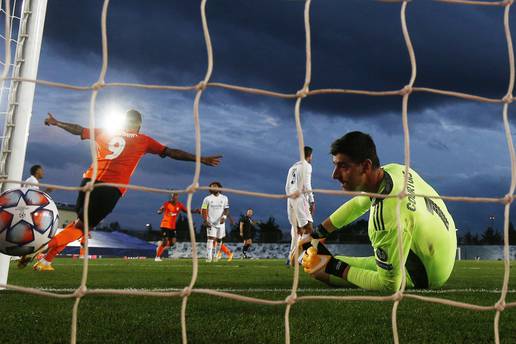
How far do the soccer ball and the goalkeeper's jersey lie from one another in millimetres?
2384

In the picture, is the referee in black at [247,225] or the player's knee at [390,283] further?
the referee in black at [247,225]

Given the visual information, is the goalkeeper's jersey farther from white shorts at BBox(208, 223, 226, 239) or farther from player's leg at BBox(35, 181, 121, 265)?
white shorts at BBox(208, 223, 226, 239)

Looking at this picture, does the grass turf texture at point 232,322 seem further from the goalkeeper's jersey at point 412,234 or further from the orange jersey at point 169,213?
the orange jersey at point 169,213

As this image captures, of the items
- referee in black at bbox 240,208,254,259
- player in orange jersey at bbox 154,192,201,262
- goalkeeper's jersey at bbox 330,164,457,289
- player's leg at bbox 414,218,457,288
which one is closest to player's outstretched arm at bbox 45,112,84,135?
goalkeeper's jersey at bbox 330,164,457,289

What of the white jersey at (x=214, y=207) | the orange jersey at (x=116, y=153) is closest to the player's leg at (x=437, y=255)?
the orange jersey at (x=116, y=153)

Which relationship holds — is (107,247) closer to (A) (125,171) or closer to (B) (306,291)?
(A) (125,171)

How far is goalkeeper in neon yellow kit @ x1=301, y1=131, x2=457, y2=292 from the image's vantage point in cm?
385

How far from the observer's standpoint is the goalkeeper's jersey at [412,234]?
3.91 m

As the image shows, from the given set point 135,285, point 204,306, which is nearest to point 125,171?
point 135,285

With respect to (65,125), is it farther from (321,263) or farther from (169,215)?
(169,215)

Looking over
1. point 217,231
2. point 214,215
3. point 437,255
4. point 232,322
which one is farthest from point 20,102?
point 217,231

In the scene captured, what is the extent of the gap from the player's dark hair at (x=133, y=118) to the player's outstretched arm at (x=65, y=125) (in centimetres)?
93

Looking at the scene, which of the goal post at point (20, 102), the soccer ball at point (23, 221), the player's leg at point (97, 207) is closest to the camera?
the soccer ball at point (23, 221)

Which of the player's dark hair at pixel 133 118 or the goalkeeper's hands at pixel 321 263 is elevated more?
the player's dark hair at pixel 133 118
